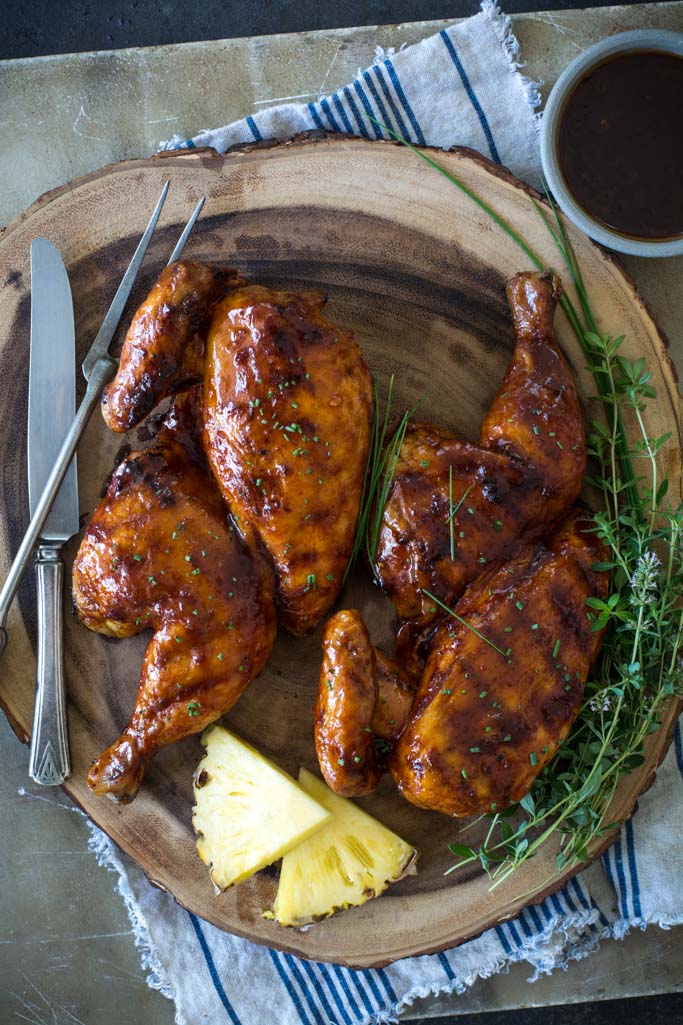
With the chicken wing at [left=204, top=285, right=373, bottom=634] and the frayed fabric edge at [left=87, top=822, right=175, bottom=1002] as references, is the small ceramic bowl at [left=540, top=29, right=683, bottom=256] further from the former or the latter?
the frayed fabric edge at [left=87, top=822, right=175, bottom=1002]

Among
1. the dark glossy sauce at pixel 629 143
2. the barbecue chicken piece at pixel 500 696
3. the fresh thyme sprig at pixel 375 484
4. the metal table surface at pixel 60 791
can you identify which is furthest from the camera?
the metal table surface at pixel 60 791

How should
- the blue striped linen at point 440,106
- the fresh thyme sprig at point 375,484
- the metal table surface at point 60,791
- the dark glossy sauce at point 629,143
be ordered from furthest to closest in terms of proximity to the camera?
1. the metal table surface at point 60,791
2. the blue striped linen at point 440,106
3. the dark glossy sauce at point 629,143
4. the fresh thyme sprig at point 375,484

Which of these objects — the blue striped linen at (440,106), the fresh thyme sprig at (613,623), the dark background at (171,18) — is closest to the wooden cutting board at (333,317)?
the fresh thyme sprig at (613,623)

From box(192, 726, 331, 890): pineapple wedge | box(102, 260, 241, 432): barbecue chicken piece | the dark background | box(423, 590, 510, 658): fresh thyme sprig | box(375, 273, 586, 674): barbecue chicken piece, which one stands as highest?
the dark background

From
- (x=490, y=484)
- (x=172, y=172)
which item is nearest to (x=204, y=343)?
(x=172, y=172)

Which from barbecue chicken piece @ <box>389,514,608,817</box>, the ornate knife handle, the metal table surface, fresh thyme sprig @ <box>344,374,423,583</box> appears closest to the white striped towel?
the metal table surface

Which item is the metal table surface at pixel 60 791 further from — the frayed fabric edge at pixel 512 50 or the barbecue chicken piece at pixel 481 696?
the barbecue chicken piece at pixel 481 696
